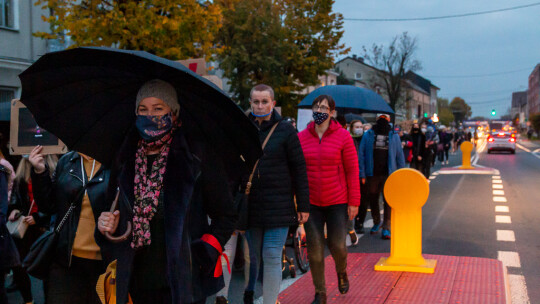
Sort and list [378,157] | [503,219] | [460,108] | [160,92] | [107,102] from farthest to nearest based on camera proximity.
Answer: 1. [460,108]
2. [503,219]
3. [378,157]
4. [107,102]
5. [160,92]

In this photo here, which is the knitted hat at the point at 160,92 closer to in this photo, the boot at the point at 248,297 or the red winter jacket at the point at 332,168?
the red winter jacket at the point at 332,168

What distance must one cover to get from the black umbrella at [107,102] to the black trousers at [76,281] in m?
0.92

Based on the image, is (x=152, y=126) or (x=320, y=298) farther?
(x=320, y=298)

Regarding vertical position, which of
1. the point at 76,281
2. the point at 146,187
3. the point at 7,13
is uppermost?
the point at 7,13

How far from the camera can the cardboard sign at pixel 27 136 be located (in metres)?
4.20

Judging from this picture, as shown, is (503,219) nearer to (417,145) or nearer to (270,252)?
(417,145)

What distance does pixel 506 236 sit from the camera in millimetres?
9703

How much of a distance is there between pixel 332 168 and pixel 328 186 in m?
0.20

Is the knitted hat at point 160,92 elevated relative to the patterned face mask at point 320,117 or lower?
elevated

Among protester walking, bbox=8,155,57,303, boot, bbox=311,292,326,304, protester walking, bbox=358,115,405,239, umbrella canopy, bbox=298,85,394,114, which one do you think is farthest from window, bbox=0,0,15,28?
boot, bbox=311,292,326,304

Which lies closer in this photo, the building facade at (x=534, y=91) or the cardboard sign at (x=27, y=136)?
the cardboard sign at (x=27, y=136)

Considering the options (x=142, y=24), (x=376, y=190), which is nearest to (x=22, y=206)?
(x=376, y=190)

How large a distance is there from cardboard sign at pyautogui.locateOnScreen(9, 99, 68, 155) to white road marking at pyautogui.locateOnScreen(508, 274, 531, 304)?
4.60 metres

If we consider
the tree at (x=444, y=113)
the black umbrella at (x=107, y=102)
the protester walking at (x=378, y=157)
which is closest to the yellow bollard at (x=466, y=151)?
the protester walking at (x=378, y=157)
